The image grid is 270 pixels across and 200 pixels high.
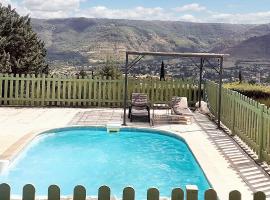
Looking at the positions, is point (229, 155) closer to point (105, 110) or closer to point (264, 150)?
point (264, 150)

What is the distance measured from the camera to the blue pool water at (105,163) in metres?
8.74

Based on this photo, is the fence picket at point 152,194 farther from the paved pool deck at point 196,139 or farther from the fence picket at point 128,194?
the paved pool deck at point 196,139

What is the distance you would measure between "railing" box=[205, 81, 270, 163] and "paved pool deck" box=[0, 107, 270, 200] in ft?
1.06

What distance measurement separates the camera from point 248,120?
428 inches

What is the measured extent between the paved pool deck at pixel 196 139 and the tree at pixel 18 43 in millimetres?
12129

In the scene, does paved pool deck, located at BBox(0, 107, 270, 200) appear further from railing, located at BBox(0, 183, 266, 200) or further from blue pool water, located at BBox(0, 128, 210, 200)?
railing, located at BBox(0, 183, 266, 200)

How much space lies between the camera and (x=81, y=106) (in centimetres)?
1803

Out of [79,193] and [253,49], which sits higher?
[253,49]

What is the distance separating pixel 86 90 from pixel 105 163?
8002 mm

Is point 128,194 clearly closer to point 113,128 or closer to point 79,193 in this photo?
point 79,193

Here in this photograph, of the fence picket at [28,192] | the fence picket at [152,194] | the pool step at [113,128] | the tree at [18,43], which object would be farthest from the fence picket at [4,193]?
the tree at [18,43]

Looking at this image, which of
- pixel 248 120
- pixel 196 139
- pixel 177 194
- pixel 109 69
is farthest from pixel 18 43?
pixel 177 194

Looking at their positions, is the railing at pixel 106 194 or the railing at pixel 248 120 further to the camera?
the railing at pixel 248 120

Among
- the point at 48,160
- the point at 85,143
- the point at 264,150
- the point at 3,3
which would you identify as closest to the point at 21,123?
the point at 85,143
